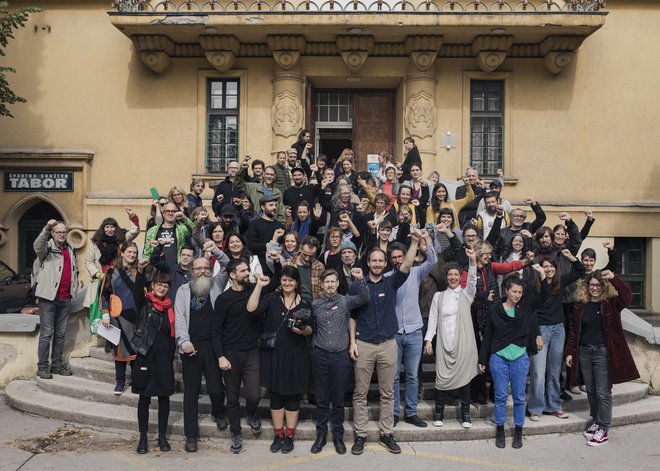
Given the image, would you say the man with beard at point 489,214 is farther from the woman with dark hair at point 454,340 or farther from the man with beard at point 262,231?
the man with beard at point 262,231

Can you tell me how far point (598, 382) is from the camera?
7762mm

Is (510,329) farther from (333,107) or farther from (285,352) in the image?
(333,107)

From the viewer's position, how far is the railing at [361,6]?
14.2m

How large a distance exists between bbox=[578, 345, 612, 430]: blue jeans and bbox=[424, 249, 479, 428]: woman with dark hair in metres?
1.32

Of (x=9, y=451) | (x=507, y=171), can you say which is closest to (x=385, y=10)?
(x=507, y=171)

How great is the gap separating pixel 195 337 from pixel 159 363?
46cm

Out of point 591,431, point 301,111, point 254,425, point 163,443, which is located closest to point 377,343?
point 254,425

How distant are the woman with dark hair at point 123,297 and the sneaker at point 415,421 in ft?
11.4

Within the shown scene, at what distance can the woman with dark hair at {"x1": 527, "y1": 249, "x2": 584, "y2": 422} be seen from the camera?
796 centimetres

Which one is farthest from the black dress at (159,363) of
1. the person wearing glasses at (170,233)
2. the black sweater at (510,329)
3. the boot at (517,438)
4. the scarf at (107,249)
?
the boot at (517,438)

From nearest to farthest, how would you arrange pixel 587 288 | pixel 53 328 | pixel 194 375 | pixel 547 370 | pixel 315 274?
pixel 194 375
pixel 315 274
pixel 587 288
pixel 547 370
pixel 53 328

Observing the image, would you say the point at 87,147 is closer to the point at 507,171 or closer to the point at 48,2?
the point at 48,2

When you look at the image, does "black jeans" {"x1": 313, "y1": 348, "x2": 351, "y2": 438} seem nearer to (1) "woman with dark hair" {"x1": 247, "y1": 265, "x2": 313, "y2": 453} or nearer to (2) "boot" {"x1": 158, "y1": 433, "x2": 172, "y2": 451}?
(1) "woman with dark hair" {"x1": 247, "y1": 265, "x2": 313, "y2": 453}

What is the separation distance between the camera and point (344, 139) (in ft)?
54.2
